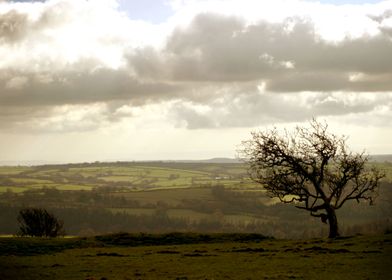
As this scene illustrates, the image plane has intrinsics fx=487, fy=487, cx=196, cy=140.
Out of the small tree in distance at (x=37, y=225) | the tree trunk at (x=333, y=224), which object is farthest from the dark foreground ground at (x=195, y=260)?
the small tree in distance at (x=37, y=225)

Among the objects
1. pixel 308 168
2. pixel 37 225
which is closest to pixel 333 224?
pixel 308 168

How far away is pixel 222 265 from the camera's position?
2842 centimetres

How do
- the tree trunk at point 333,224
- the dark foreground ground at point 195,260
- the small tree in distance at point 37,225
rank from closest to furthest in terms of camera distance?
the dark foreground ground at point 195,260 < the tree trunk at point 333,224 < the small tree in distance at point 37,225

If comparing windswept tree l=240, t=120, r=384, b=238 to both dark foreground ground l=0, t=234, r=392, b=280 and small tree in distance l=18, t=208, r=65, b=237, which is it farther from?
small tree in distance l=18, t=208, r=65, b=237

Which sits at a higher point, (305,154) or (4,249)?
→ (305,154)

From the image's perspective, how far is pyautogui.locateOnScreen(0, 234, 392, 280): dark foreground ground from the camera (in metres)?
24.8

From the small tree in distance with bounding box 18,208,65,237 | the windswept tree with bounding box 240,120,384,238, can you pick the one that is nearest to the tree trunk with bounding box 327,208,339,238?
the windswept tree with bounding box 240,120,384,238

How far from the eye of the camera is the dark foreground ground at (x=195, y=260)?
24828 millimetres

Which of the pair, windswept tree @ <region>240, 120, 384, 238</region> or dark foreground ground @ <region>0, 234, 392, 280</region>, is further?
windswept tree @ <region>240, 120, 384, 238</region>

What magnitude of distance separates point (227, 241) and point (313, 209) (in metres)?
9.72

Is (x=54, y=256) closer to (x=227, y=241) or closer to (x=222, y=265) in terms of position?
(x=222, y=265)

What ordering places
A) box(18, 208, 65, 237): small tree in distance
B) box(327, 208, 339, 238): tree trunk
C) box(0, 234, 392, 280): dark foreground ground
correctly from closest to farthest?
box(0, 234, 392, 280): dark foreground ground < box(327, 208, 339, 238): tree trunk < box(18, 208, 65, 237): small tree in distance

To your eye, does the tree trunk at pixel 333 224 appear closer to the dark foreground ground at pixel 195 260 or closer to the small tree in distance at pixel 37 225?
the dark foreground ground at pixel 195 260

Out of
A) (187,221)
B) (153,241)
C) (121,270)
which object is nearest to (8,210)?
(187,221)
